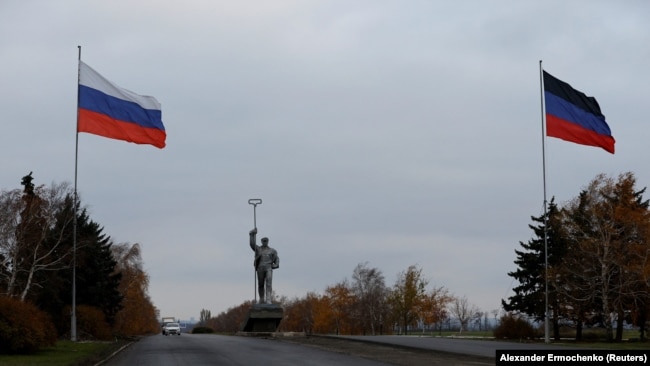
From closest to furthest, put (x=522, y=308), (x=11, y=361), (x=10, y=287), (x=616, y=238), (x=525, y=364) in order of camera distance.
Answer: (x=525, y=364)
(x=11, y=361)
(x=10, y=287)
(x=616, y=238)
(x=522, y=308)

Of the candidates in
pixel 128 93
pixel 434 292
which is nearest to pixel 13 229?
pixel 128 93

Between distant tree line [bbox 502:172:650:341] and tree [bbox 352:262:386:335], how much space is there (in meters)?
52.7

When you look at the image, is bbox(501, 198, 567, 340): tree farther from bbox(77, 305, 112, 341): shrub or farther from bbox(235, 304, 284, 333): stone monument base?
bbox(77, 305, 112, 341): shrub

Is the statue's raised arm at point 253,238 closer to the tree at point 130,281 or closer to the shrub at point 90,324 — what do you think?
the shrub at point 90,324

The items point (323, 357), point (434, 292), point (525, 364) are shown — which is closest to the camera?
point (525, 364)

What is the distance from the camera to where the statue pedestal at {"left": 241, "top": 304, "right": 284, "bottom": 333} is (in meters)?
58.8

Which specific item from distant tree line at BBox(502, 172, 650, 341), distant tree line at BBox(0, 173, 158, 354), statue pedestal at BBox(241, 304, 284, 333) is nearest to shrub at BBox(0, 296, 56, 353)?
distant tree line at BBox(0, 173, 158, 354)

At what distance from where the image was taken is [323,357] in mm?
31625

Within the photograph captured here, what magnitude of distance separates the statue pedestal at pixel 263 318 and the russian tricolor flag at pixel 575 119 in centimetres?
2491

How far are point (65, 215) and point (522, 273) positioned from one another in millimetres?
35626

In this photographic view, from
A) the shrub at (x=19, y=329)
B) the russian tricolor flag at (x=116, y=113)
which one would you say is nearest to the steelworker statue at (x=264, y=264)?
the russian tricolor flag at (x=116, y=113)

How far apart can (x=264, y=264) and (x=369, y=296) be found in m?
66.6

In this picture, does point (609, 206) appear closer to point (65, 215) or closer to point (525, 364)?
point (65, 215)

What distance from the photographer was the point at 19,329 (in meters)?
30.6
